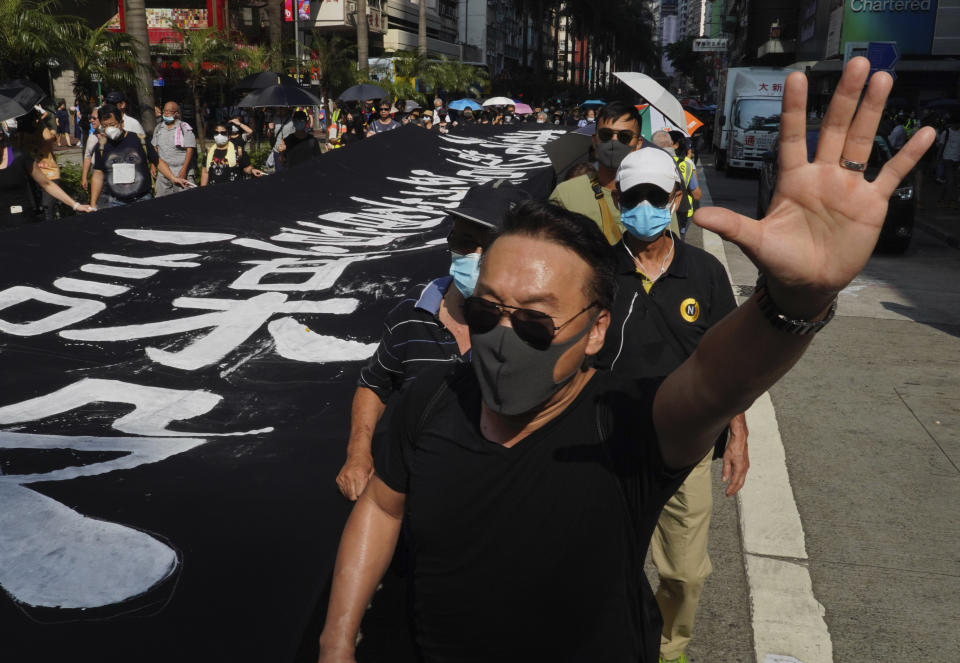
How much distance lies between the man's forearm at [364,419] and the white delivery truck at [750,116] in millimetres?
22763

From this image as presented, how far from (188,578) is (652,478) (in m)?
1.36

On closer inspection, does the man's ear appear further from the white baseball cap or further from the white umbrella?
the white umbrella

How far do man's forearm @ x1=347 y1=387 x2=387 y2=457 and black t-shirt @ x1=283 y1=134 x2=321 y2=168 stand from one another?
8554 mm

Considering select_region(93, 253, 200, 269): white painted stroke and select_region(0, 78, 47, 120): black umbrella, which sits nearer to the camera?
select_region(93, 253, 200, 269): white painted stroke

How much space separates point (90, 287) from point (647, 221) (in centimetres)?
357

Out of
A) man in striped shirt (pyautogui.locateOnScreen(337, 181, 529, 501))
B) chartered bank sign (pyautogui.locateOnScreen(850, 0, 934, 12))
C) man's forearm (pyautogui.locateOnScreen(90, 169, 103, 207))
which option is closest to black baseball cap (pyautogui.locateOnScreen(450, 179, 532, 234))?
man in striped shirt (pyautogui.locateOnScreen(337, 181, 529, 501))

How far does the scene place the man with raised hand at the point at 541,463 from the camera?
5.75 ft

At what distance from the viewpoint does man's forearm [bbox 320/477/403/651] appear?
2.04 m

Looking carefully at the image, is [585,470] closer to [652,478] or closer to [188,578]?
[652,478]

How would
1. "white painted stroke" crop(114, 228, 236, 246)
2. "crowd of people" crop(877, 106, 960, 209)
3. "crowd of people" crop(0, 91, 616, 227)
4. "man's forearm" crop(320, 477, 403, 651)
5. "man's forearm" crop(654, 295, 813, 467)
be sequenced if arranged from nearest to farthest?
"man's forearm" crop(654, 295, 813, 467) → "man's forearm" crop(320, 477, 403, 651) → "white painted stroke" crop(114, 228, 236, 246) → "crowd of people" crop(0, 91, 616, 227) → "crowd of people" crop(877, 106, 960, 209)

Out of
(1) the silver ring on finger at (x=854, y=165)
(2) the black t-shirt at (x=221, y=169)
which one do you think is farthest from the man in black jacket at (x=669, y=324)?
(2) the black t-shirt at (x=221, y=169)

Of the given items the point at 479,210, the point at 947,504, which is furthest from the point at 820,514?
the point at 479,210

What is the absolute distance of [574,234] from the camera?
193 centimetres

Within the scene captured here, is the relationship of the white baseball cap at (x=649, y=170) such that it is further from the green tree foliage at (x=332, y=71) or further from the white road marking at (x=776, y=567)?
the green tree foliage at (x=332, y=71)
